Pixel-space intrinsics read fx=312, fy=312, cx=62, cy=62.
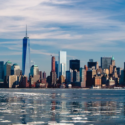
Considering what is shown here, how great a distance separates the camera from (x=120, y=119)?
4769cm

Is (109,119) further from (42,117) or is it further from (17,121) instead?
(17,121)

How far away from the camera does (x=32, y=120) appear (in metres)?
45.9

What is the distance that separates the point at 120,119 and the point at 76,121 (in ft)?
23.7

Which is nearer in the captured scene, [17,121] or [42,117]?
[17,121]

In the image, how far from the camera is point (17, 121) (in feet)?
148

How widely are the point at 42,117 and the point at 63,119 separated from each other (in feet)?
12.5

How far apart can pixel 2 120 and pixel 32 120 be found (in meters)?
4.37

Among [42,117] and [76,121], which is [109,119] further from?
[42,117]

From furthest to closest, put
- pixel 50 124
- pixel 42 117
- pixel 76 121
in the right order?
1. pixel 42 117
2. pixel 76 121
3. pixel 50 124

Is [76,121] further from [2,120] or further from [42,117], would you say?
[2,120]

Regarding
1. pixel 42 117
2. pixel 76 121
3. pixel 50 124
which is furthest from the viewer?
pixel 42 117

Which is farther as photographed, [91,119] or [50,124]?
[91,119]

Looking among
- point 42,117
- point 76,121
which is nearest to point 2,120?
point 42,117

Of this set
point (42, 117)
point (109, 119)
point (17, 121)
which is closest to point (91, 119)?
point (109, 119)
